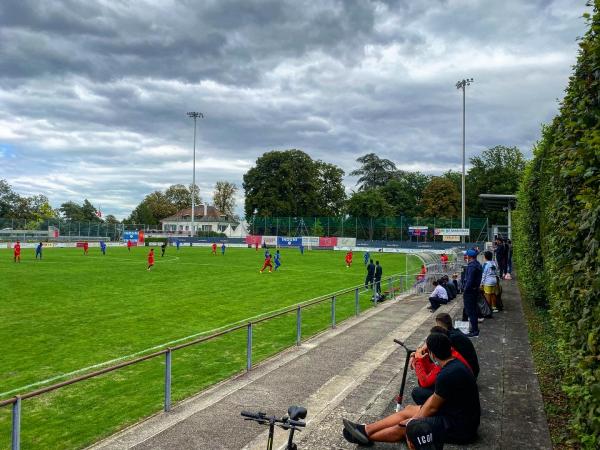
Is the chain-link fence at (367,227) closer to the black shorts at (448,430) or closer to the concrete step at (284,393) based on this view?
the concrete step at (284,393)

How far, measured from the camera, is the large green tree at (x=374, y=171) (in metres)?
109

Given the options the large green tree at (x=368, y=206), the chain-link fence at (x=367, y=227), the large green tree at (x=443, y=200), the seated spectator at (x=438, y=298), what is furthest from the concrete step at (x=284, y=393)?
the large green tree at (x=443, y=200)

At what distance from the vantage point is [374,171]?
109438 millimetres

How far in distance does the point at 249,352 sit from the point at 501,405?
14.2 feet

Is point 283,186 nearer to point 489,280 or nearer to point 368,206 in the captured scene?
point 368,206

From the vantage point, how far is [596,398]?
3.19 meters

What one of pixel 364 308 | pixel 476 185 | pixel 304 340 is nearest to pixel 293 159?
pixel 476 185

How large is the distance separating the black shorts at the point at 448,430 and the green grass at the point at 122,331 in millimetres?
4432

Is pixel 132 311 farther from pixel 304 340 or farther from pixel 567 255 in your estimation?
pixel 567 255

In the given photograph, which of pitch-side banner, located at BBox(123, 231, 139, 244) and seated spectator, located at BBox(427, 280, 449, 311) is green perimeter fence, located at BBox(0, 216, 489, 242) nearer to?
pitch-side banner, located at BBox(123, 231, 139, 244)

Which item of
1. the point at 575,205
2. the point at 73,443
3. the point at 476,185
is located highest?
the point at 476,185

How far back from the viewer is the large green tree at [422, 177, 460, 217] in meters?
83.8

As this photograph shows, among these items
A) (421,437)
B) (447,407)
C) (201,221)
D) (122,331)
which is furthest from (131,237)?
(421,437)

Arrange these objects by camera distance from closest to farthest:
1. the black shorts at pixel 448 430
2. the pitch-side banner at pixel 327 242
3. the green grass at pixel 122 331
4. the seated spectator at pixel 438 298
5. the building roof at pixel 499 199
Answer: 1. the black shorts at pixel 448 430
2. the green grass at pixel 122 331
3. the seated spectator at pixel 438 298
4. the building roof at pixel 499 199
5. the pitch-side banner at pixel 327 242
